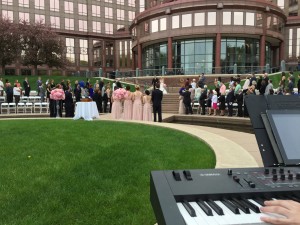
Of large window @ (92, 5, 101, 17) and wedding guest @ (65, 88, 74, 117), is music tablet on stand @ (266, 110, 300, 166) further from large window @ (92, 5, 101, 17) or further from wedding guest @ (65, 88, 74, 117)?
large window @ (92, 5, 101, 17)

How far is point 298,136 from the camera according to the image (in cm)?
212

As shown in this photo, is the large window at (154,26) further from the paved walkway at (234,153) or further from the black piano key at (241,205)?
the black piano key at (241,205)

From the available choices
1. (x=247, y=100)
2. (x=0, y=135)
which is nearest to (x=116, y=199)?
(x=247, y=100)

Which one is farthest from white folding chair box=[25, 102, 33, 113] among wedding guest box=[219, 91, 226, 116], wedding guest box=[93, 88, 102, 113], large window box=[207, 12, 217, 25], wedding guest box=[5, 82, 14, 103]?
large window box=[207, 12, 217, 25]

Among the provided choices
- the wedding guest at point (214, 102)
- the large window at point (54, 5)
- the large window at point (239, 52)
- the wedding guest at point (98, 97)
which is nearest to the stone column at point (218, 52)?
the large window at point (239, 52)

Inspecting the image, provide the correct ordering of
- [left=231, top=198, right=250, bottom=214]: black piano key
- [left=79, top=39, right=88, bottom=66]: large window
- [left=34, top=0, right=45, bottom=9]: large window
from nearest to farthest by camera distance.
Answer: [left=231, top=198, right=250, bottom=214]: black piano key < [left=34, top=0, right=45, bottom=9]: large window < [left=79, top=39, right=88, bottom=66]: large window

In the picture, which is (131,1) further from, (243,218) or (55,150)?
(243,218)

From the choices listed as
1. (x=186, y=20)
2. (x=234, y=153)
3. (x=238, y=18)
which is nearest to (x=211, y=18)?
(x=186, y=20)

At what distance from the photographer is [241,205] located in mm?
1516

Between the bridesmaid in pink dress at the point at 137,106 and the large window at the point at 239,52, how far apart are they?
2877 cm

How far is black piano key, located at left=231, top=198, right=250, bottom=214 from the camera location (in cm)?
145

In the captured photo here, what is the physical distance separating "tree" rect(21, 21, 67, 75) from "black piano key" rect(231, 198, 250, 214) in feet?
164

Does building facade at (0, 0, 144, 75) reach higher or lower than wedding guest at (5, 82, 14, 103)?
higher

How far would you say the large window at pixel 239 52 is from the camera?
43.5m
